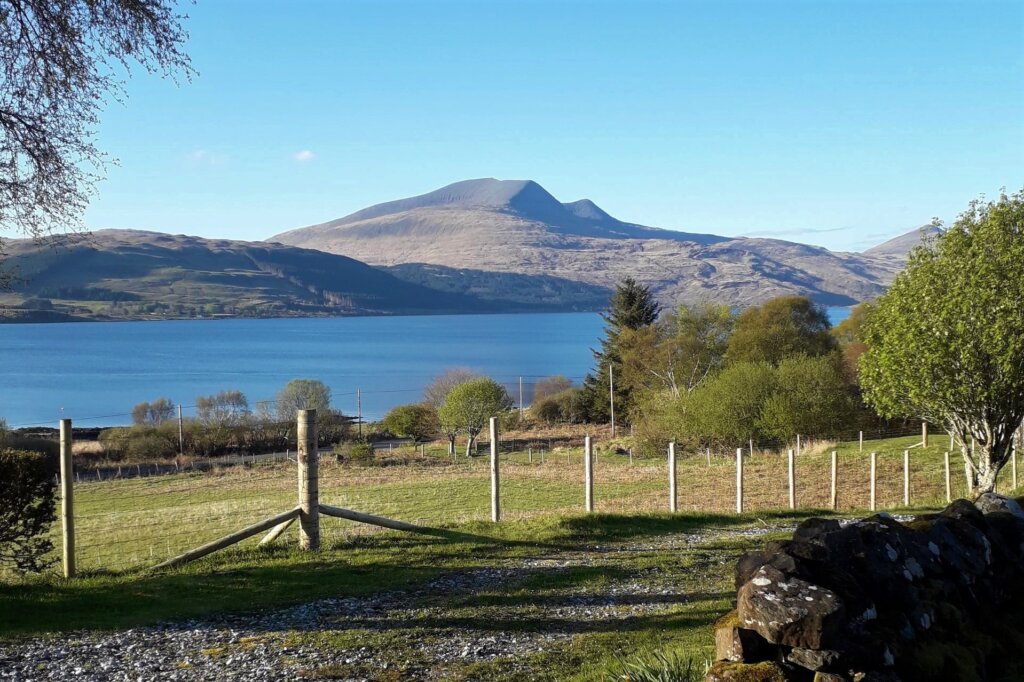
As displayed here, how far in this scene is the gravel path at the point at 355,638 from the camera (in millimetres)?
7438

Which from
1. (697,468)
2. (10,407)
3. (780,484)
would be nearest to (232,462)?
(697,468)

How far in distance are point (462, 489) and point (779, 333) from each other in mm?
34402

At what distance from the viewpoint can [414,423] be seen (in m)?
66.6

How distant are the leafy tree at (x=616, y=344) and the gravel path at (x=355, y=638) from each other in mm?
59812

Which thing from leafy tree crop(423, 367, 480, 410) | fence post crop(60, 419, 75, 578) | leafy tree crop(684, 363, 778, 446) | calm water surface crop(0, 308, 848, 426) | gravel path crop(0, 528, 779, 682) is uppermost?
fence post crop(60, 419, 75, 578)

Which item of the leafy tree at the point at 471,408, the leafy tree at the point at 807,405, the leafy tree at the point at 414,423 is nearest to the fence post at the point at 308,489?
the leafy tree at the point at 807,405

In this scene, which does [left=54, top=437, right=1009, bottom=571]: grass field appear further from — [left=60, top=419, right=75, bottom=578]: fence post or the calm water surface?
the calm water surface

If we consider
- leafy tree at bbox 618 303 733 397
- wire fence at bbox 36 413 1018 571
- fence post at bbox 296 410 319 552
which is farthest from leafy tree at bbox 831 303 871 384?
fence post at bbox 296 410 319 552

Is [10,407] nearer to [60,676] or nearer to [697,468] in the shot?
[697,468]

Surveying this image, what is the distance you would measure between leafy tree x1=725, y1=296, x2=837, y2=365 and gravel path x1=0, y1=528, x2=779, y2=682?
47960 millimetres

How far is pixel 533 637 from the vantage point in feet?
27.0

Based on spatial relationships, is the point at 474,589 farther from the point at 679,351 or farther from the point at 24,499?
the point at 679,351

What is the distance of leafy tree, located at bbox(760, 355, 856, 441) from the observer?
4200 centimetres

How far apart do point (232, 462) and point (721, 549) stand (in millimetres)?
44649
